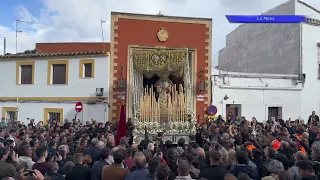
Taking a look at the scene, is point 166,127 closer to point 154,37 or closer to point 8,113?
point 154,37

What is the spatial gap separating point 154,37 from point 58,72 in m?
5.22

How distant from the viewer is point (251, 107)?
20016mm

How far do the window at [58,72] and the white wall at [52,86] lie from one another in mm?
237

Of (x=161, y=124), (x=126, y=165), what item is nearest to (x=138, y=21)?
(x=161, y=124)

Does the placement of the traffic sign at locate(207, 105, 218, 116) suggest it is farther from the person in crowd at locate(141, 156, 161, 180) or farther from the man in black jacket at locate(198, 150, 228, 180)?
the person in crowd at locate(141, 156, 161, 180)

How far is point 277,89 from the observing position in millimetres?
20375

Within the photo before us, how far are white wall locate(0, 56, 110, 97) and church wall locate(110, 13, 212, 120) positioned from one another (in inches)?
22.6

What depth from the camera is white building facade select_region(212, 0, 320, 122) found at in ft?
63.9

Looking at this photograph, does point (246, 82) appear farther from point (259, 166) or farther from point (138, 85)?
point (259, 166)

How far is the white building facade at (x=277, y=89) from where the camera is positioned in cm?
1948

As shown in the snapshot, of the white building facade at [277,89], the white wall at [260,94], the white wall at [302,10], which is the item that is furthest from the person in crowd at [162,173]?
the white wall at [302,10]

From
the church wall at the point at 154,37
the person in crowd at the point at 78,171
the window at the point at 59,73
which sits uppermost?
the church wall at the point at 154,37

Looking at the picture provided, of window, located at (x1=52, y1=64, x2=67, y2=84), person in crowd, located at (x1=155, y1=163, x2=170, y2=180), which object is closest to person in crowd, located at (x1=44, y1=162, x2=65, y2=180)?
person in crowd, located at (x1=155, y1=163, x2=170, y2=180)

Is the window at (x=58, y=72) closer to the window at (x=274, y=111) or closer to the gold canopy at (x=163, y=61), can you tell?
the gold canopy at (x=163, y=61)
